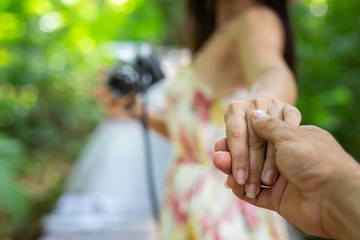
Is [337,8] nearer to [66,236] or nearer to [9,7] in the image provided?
[66,236]

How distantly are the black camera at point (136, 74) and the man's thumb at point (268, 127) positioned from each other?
2.34ft

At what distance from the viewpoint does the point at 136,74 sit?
42.3 inches

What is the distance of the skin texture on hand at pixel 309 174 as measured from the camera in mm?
286

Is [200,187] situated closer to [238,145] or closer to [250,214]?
[250,214]

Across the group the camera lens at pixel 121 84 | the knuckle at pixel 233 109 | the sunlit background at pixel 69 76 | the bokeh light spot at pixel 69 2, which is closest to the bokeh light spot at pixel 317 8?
the sunlit background at pixel 69 76

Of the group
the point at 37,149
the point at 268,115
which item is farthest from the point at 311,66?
the point at 37,149

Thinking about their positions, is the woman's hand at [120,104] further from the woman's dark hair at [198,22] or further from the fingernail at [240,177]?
the fingernail at [240,177]

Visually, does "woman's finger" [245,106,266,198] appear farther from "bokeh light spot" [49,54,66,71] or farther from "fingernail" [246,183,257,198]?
"bokeh light spot" [49,54,66,71]

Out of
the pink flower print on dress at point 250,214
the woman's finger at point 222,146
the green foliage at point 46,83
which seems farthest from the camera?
the green foliage at point 46,83

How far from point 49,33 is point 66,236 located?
86.9 inches

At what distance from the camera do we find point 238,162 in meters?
0.37

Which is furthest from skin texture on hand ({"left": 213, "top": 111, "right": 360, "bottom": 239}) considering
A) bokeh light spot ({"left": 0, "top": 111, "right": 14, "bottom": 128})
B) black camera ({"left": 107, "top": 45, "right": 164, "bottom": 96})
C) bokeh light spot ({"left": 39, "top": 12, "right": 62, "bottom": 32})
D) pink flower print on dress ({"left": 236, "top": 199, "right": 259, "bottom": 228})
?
bokeh light spot ({"left": 39, "top": 12, "right": 62, "bottom": 32})

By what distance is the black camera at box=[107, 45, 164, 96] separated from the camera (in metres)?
1.08

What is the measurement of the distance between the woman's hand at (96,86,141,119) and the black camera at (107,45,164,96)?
45 mm
